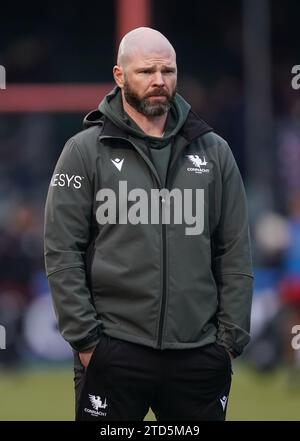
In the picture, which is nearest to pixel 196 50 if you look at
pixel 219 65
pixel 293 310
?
pixel 219 65

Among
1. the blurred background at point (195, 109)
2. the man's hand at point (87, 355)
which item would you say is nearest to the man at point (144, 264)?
the man's hand at point (87, 355)

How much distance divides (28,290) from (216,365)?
7.92 m

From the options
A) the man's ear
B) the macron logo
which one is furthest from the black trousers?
the man's ear

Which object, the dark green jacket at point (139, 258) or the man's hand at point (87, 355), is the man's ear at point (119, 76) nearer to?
the dark green jacket at point (139, 258)

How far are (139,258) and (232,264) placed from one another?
0.37 metres

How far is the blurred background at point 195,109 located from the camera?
11352 millimetres

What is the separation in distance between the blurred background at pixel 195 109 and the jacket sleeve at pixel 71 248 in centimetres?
437

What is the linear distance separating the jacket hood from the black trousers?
0.75 metres

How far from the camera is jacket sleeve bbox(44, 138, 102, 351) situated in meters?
4.62

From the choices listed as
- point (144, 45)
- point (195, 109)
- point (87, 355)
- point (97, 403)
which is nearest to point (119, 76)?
point (144, 45)

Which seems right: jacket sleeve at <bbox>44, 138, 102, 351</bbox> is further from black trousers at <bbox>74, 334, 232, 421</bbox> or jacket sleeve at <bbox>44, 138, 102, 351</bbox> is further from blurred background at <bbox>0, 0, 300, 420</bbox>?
blurred background at <bbox>0, 0, 300, 420</bbox>

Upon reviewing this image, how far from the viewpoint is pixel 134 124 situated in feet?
15.8

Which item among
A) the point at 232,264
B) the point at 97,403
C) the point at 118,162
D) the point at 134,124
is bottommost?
the point at 97,403

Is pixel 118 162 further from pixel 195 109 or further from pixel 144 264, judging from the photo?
pixel 195 109
